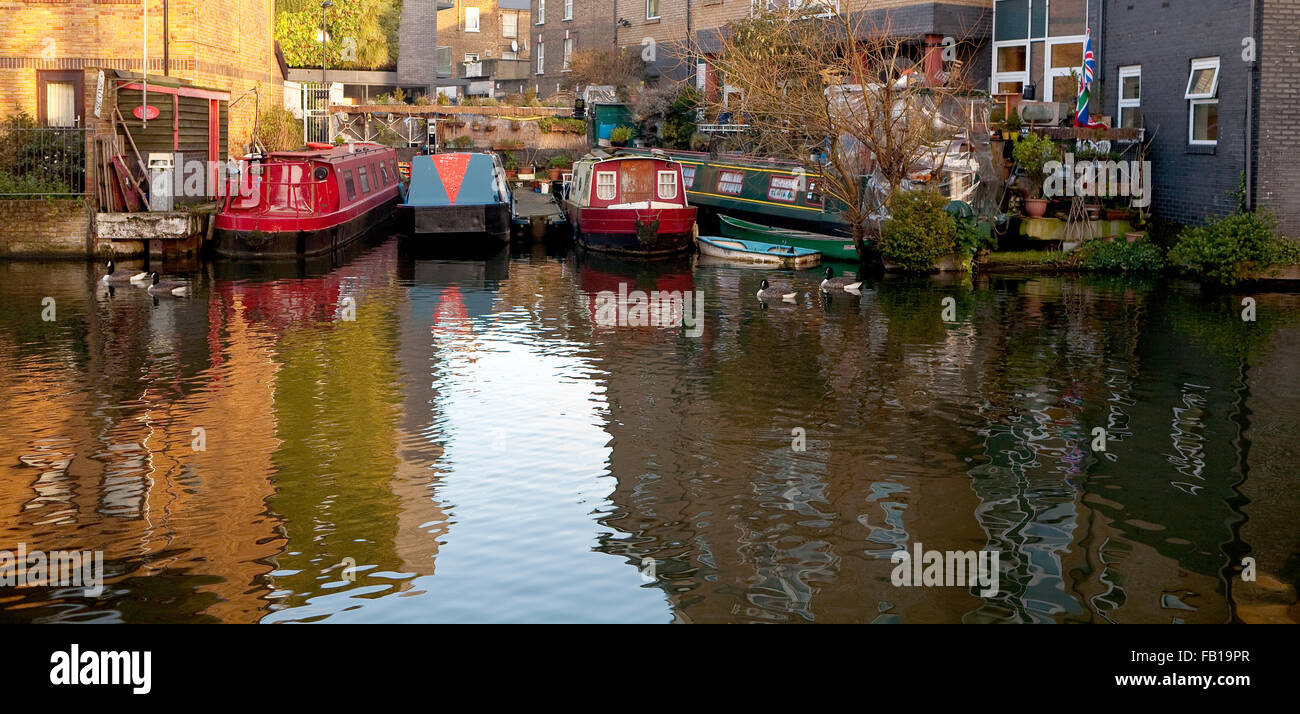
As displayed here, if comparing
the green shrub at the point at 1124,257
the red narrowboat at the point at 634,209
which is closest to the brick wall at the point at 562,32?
the red narrowboat at the point at 634,209

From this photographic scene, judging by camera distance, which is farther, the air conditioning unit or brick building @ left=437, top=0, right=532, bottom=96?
brick building @ left=437, top=0, right=532, bottom=96

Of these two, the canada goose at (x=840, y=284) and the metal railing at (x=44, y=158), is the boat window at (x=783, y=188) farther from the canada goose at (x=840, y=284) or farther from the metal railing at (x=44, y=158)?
the metal railing at (x=44, y=158)

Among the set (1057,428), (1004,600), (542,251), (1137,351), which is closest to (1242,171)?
(1137,351)

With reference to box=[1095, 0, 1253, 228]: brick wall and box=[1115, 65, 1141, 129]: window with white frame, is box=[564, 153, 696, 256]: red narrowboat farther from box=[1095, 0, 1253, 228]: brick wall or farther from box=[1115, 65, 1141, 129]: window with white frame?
box=[1095, 0, 1253, 228]: brick wall

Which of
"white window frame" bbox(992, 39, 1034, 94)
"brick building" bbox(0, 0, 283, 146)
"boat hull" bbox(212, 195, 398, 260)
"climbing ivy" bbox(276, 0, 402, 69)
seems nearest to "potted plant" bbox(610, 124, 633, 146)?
"white window frame" bbox(992, 39, 1034, 94)

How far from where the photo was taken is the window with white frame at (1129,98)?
2375cm

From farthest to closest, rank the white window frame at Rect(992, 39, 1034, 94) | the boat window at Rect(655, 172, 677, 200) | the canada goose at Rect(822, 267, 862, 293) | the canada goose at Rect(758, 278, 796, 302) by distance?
the white window frame at Rect(992, 39, 1034, 94), the boat window at Rect(655, 172, 677, 200), the canada goose at Rect(822, 267, 862, 293), the canada goose at Rect(758, 278, 796, 302)

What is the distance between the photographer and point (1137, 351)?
48.3ft

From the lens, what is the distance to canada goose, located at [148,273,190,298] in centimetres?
1866

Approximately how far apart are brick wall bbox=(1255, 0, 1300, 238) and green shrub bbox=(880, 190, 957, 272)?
4675 mm

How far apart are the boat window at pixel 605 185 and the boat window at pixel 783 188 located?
123 inches

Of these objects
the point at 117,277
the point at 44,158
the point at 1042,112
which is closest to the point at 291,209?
the point at 44,158
